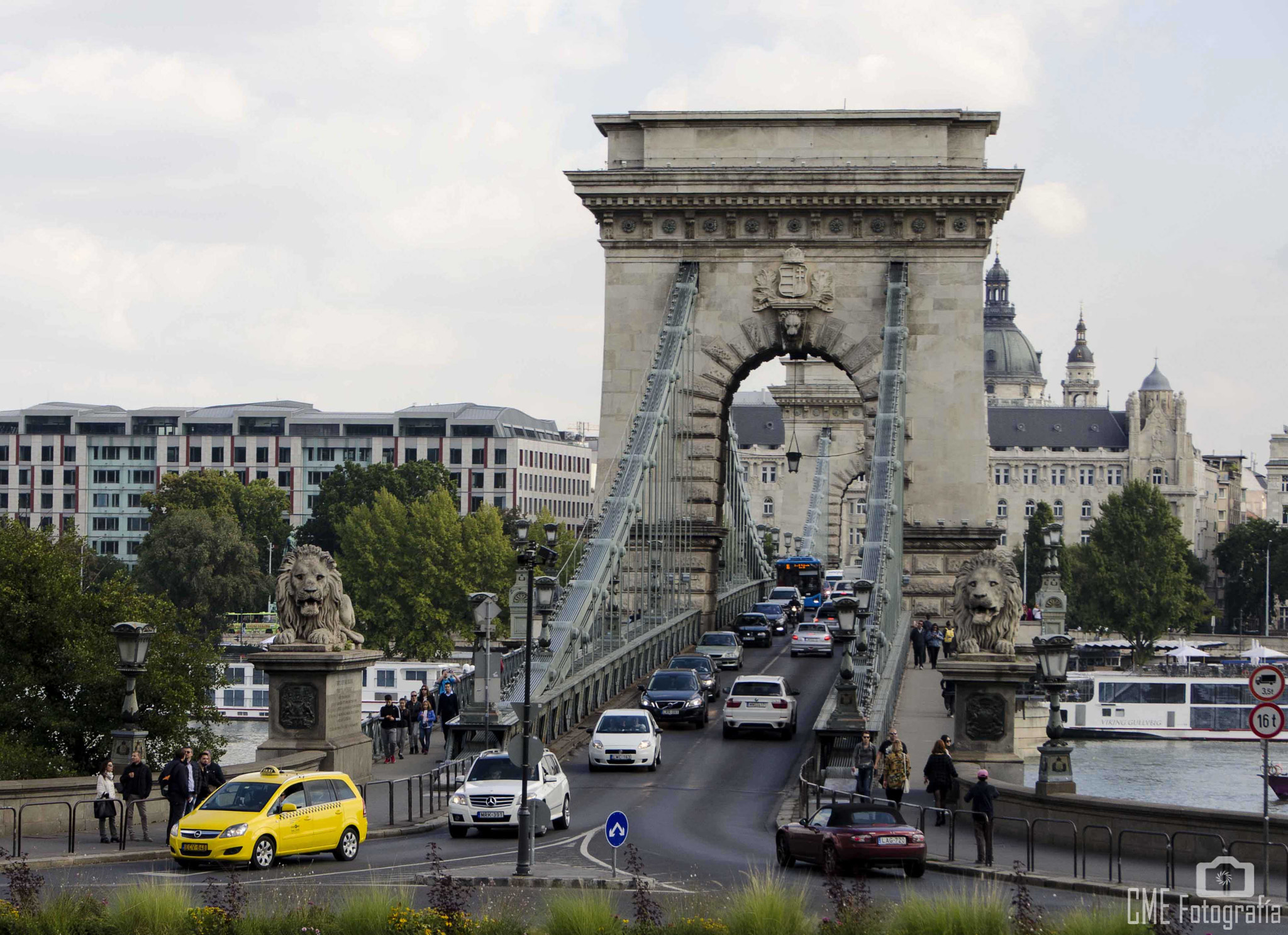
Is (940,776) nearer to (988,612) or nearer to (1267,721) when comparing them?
(988,612)

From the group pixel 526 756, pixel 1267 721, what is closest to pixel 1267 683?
pixel 1267 721

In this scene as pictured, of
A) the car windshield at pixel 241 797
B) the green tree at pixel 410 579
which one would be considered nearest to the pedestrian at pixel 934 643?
the car windshield at pixel 241 797

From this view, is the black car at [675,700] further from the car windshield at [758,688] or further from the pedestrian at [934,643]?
the pedestrian at [934,643]

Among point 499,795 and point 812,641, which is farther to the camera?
point 812,641

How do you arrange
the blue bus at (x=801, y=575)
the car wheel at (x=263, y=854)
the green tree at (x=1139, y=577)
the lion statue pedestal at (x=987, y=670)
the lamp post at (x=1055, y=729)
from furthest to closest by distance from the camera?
the green tree at (x=1139, y=577), the blue bus at (x=801, y=575), the lion statue pedestal at (x=987, y=670), the lamp post at (x=1055, y=729), the car wheel at (x=263, y=854)

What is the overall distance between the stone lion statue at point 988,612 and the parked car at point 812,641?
30.1m

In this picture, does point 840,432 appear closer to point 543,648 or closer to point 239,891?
point 543,648

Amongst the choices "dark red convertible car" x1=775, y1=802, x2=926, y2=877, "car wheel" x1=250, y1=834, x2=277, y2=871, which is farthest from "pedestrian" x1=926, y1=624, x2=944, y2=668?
"car wheel" x1=250, y1=834, x2=277, y2=871

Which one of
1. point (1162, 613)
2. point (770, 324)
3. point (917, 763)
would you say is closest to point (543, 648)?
point (917, 763)

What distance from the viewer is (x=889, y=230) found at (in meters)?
67.3

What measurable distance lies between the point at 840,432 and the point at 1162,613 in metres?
49.3

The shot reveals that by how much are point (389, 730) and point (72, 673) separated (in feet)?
32.7

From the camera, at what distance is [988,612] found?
1650 inches

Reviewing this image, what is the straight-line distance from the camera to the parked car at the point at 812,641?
72.3 m
